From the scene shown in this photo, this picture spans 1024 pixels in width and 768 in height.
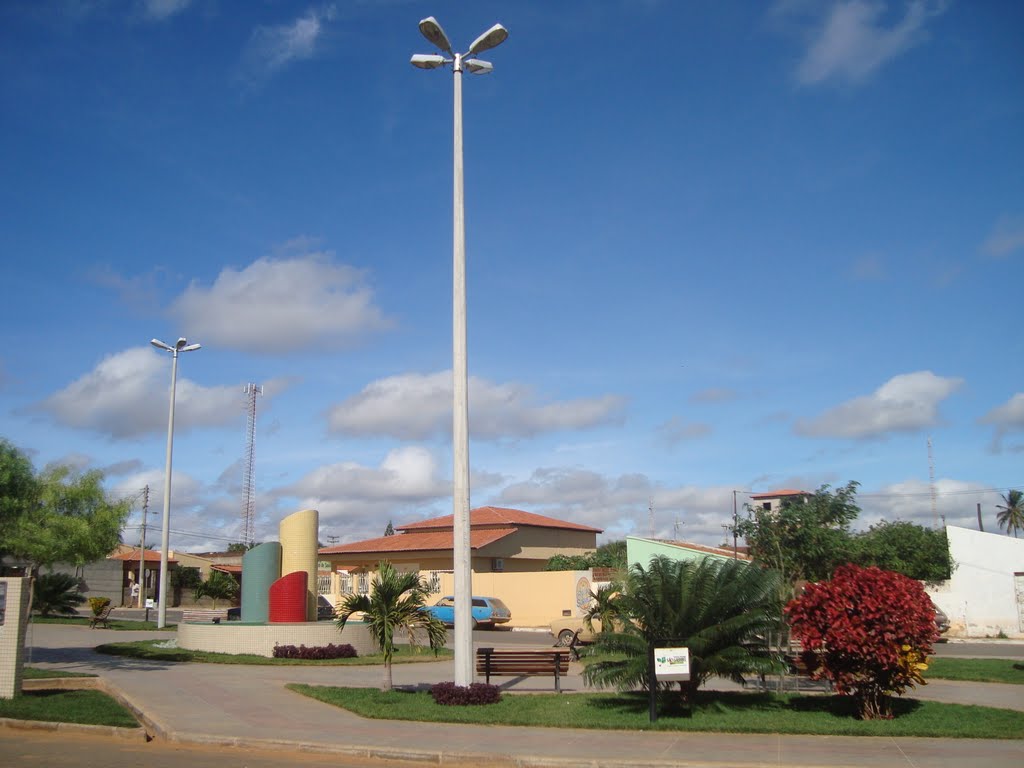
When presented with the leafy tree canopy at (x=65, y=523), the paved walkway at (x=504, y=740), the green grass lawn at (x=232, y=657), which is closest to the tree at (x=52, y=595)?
the leafy tree canopy at (x=65, y=523)

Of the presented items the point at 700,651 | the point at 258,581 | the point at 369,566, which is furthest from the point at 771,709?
the point at 369,566

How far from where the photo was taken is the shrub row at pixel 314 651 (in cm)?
2170

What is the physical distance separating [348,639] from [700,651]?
13.3 m

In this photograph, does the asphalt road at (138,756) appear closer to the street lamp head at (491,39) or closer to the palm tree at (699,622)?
the palm tree at (699,622)

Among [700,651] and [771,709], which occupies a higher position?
[700,651]

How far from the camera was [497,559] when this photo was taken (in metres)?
48.9

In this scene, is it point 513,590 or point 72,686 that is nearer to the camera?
point 72,686

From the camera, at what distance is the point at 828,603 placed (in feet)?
40.7

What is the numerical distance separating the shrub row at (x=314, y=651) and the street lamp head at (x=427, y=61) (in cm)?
1434

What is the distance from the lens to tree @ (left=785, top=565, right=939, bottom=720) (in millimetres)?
11930

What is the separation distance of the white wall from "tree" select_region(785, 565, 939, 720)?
79.5 ft

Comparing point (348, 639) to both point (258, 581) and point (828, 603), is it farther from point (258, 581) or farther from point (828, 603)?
point (828, 603)

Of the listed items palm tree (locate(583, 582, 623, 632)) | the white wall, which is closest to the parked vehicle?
palm tree (locate(583, 582, 623, 632))

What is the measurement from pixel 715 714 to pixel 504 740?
3.45 m
